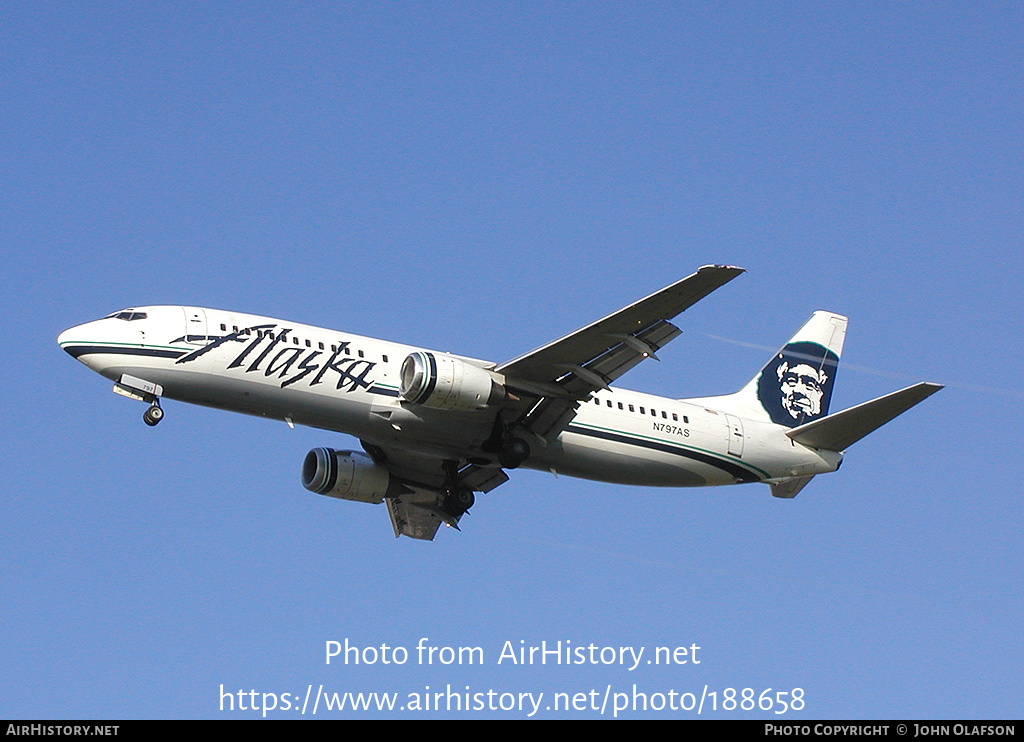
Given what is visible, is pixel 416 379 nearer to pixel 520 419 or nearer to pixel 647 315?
pixel 520 419

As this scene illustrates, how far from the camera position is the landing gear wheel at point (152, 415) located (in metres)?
33.8

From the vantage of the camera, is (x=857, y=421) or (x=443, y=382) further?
(x=857, y=421)

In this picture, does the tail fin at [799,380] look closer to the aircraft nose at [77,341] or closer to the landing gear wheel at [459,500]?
the landing gear wheel at [459,500]

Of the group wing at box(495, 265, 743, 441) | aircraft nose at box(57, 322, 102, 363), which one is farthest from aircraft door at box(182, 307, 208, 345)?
wing at box(495, 265, 743, 441)

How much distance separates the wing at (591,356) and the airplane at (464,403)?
0.04 m

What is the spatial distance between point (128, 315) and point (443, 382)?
28.7ft

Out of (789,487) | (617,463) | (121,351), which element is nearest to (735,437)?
(789,487)

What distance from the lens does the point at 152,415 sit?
33.8 metres

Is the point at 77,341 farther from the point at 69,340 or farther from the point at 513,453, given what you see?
the point at 513,453

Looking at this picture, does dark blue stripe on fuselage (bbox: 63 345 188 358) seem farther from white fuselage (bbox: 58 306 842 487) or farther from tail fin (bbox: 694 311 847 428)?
tail fin (bbox: 694 311 847 428)

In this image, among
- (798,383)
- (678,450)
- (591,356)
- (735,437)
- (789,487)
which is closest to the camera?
(591,356)

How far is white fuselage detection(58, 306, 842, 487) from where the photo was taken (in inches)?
1329

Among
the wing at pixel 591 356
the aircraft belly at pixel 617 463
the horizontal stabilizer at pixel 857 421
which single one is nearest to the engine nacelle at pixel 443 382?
the wing at pixel 591 356
